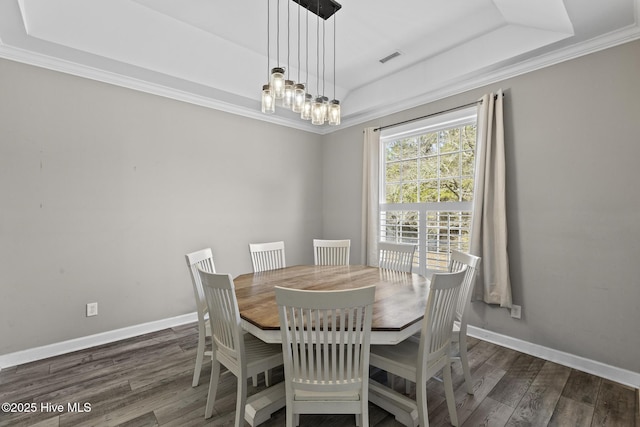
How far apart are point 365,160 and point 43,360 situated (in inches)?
154

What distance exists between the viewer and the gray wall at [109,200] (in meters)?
2.52

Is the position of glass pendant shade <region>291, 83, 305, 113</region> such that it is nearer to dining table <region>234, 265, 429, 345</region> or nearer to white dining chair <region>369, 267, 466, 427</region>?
dining table <region>234, 265, 429, 345</region>

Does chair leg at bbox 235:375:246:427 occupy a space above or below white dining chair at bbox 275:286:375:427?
below

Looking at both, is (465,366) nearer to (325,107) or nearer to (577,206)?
(577,206)

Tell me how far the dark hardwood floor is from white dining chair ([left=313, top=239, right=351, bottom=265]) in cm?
136

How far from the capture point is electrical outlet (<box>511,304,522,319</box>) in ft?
8.94

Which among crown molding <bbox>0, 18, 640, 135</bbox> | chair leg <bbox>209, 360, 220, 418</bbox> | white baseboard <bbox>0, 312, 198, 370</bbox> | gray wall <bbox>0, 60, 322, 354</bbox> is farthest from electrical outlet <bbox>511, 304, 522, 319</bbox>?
white baseboard <bbox>0, 312, 198, 370</bbox>

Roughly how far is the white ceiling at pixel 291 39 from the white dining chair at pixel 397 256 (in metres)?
1.78

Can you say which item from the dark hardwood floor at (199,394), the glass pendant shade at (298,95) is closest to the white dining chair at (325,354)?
the dark hardwood floor at (199,394)

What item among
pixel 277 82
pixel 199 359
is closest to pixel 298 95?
pixel 277 82

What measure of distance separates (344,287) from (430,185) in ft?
6.44

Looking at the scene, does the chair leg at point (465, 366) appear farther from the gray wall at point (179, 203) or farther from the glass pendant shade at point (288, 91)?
the glass pendant shade at point (288, 91)

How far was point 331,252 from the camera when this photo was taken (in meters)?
3.49

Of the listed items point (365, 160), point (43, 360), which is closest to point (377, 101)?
point (365, 160)
